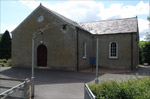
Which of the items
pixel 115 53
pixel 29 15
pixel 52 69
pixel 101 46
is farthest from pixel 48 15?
pixel 115 53

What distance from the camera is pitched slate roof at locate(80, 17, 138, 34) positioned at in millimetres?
20255

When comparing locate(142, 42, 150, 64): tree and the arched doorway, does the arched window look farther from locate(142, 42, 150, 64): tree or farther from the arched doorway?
locate(142, 42, 150, 64): tree

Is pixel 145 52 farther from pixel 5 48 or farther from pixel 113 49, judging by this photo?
pixel 5 48

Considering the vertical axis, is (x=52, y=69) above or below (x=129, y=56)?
below

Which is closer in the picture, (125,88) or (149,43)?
(125,88)

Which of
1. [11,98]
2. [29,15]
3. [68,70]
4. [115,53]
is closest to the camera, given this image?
[11,98]

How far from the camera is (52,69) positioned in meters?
17.4

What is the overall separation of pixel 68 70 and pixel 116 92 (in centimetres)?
1204

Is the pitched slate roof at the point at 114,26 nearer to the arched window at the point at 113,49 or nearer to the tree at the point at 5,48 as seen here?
the arched window at the point at 113,49

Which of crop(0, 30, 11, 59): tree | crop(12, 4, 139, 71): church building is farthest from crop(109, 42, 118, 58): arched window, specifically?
crop(0, 30, 11, 59): tree

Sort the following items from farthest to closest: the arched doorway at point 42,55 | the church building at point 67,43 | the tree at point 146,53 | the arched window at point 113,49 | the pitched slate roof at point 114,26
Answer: the tree at point 146,53 < the arched window at point 113,49 < the pitched slate roof at point 114,26 < the arched doorway at point 42,55 < the church building at point 67,43

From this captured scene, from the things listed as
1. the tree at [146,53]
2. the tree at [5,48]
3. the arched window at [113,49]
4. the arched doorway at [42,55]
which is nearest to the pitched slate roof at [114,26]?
the arched window at [113,49]

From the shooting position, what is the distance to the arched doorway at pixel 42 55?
18188 mm

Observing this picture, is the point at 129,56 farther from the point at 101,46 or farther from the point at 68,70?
the point at 68,70
